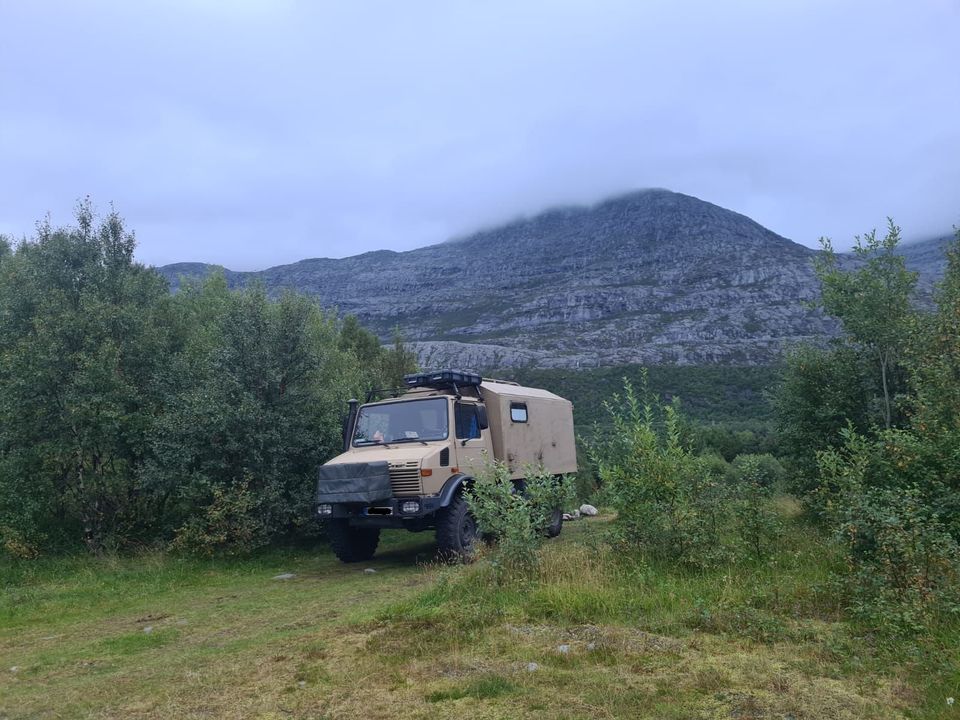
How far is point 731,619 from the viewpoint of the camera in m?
5.68

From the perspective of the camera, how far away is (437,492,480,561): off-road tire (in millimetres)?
10281

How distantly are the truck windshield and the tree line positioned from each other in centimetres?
191

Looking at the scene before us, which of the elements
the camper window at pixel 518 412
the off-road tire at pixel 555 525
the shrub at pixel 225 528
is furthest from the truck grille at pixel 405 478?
the off-road tire at pixel 555 525

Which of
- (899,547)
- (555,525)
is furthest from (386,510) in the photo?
(899,547)

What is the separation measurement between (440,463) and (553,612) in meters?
4.60

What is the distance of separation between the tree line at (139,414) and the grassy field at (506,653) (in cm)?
355

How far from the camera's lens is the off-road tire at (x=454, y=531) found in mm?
10281

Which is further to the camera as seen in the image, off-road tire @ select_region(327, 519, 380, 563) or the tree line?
the tree line

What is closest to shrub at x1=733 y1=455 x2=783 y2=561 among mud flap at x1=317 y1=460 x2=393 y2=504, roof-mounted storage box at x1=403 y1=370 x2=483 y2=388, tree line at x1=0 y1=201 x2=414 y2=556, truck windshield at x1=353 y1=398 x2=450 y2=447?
truck windshield at x1=353 y1=398 x2=450 y2=447

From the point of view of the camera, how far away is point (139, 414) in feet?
42.6

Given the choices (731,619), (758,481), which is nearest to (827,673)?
(731,619)

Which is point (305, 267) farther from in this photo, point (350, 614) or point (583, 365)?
point (350, 614)

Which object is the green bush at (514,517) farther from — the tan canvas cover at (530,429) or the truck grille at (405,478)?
the tan canvas cover at (530,429)

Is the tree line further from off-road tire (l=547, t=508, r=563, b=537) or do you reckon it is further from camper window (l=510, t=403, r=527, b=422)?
off-road tire (l=547, t=508, r=563, b=537)
